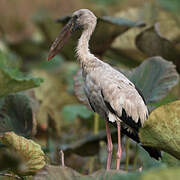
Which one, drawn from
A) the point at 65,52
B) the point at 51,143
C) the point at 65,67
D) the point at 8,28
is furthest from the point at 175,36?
the point at 8,28

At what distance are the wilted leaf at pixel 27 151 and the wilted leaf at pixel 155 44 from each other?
5.40 ft

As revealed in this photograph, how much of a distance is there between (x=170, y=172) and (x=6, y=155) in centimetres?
225

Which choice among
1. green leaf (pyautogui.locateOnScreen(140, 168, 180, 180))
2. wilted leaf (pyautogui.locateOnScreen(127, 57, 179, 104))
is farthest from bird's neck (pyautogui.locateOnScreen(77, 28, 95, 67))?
green leaf (pyautogui.locateOnScreen(140, 168, 180, 180))

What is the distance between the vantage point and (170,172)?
171 centimetres

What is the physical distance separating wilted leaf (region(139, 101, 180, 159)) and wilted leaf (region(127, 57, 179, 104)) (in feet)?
2.97

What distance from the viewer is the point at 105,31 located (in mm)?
4137

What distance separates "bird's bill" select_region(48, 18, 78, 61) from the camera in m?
3.39

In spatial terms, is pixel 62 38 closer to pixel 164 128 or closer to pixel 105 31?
pixel 105 31

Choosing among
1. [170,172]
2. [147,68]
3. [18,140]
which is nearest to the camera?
[170,172]

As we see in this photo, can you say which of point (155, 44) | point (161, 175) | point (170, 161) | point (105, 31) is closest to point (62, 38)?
point (105, 31)

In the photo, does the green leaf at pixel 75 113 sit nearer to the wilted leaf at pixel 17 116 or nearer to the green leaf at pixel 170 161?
the wilted leaf at pixel 17 116

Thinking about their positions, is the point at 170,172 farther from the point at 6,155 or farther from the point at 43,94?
the point at 43,94

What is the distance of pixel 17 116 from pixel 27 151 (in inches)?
35.3

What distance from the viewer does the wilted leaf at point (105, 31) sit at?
13.1 ft
